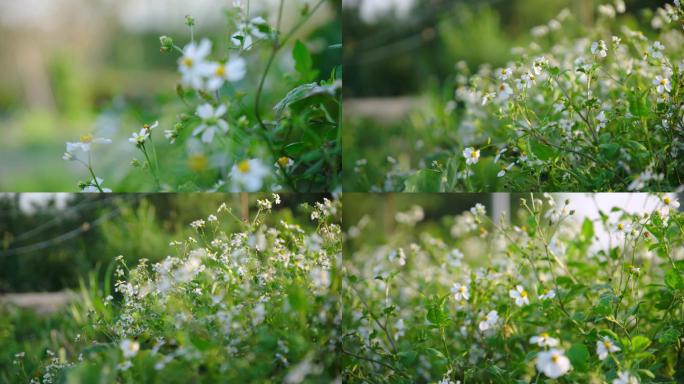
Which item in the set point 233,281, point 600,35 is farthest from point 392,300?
point 600,35

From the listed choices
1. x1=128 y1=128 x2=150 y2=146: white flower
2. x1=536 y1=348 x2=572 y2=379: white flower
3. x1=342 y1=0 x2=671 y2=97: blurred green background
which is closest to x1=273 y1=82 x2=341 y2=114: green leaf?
x1=128 y1=128 x2=150 y2=146: white flower

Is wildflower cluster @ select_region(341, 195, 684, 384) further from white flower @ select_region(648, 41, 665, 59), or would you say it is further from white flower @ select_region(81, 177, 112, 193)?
white flower @ select_region(81, 177, 112, 193)

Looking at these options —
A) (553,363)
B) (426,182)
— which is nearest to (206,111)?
(426,182)

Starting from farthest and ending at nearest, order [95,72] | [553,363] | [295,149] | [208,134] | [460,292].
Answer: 1. [95,72]
2. [460,292]
3. [295,149]
4. [208,134]
5. [553,363]

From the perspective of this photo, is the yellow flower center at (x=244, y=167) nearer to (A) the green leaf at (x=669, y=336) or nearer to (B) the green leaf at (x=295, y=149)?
(B) the green leaf at (x=295, y=149)

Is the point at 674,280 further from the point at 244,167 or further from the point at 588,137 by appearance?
the point at 244,167

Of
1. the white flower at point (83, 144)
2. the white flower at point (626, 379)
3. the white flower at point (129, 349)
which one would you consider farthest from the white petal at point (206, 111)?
the white flower at point (626, 379)
